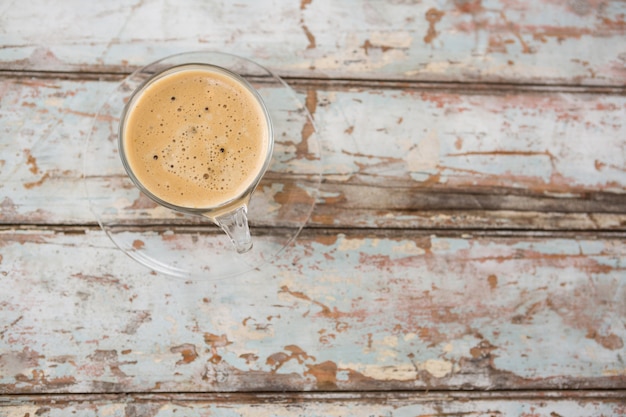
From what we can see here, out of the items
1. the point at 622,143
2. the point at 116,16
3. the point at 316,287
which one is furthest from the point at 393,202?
the point at 116,16

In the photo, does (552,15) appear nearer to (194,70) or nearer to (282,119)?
(282,119)

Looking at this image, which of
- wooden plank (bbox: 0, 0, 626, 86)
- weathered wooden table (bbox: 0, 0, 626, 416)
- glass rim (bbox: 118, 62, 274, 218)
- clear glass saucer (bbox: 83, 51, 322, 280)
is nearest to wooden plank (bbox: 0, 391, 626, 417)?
weathered wooden table (bbox: 0, 0, 626, 416)

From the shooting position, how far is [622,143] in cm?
98

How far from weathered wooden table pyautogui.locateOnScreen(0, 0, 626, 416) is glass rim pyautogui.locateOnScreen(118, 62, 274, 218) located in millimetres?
104

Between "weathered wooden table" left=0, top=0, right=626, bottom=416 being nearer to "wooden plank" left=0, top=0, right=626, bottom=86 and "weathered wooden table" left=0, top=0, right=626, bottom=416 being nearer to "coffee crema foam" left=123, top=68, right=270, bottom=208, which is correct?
"wooden plank" left=0, top=0, right=626, bottom=86

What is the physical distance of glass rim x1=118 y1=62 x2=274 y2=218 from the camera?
814mm

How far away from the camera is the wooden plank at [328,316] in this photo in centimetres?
91

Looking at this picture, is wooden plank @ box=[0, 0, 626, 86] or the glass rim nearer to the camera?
the glass rim

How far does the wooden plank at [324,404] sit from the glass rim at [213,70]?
0.33m

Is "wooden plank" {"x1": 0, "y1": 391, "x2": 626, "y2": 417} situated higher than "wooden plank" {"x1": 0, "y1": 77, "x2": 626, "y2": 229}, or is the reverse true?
"wooden plank" {"x1": 0, "y1": 77, "x2": 626, "y2": 229}

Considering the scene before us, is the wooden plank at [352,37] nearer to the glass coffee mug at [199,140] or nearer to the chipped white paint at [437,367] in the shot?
the glass coffee mug at [199,140]

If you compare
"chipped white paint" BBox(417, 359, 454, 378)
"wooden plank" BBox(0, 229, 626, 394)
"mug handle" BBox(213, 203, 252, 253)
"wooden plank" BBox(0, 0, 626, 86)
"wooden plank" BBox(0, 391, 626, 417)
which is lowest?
"wooden plank" BBox(0, 391, 626, 417)

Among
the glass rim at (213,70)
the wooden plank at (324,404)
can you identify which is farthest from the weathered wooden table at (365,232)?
the glass rim at (213,70)

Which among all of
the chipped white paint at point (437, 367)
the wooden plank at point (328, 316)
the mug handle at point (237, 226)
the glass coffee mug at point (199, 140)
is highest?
the glass coffee mug at point (199, 140)
